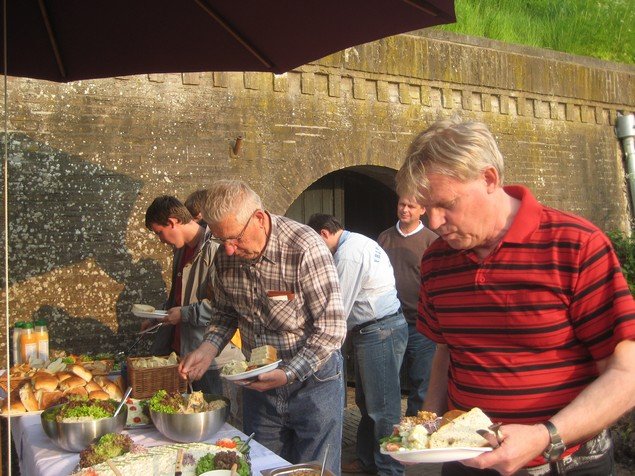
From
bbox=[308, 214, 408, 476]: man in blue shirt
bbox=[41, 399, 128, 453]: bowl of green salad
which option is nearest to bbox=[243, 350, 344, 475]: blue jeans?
bbox=[41, 399, 128, 453]: bowl of green salad

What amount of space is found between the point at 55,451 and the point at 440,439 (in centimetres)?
184

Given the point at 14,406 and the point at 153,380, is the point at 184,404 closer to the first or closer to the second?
the point at 153,380

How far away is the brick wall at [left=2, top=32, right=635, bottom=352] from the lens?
5156 millimetres

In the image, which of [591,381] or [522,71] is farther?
[522,71]

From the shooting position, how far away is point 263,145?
6297 millimetres

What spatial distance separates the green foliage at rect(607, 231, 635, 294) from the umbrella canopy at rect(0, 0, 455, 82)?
6277 millimetres

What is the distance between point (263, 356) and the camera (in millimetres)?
3172

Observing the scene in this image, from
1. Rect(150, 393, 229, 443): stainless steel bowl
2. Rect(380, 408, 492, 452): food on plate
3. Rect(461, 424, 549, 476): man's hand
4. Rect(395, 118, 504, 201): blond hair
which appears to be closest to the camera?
Rect(461, 424, 549, 476): man's hand

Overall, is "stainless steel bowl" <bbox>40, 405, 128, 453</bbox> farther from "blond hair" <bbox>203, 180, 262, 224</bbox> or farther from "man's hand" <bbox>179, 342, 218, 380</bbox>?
"blond hair" <bbox>203, 180, 262, 224</bbox>

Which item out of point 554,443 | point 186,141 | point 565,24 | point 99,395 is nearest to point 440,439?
point 554,443

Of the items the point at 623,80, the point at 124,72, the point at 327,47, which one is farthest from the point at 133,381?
the point at 623,80

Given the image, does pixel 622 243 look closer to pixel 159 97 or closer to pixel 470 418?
pixel 159 97

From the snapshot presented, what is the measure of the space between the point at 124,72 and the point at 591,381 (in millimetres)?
2810

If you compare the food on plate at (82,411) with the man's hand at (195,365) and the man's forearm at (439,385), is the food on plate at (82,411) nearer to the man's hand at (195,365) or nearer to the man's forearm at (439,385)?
the man's hand at (195,365)
